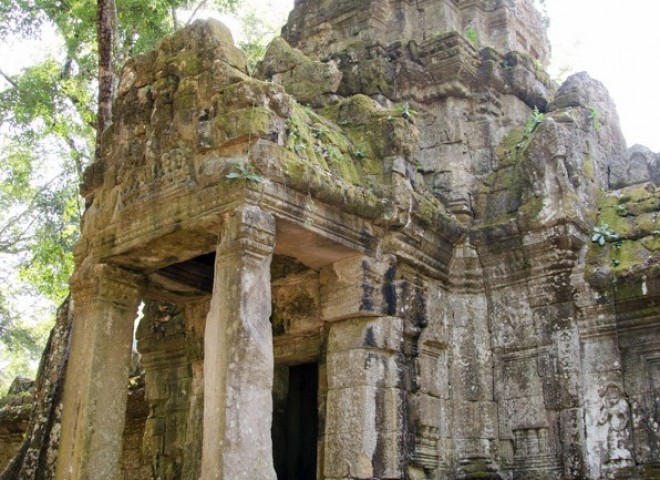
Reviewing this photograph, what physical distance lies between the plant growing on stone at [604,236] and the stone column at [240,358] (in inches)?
146

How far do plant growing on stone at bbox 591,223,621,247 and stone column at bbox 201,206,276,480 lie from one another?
12.1ft

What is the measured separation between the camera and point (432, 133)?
9266mm

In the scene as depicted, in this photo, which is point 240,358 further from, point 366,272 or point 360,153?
point 360,153

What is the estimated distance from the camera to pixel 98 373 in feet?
23.5

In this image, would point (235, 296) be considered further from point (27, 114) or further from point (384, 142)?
point (27, 114)

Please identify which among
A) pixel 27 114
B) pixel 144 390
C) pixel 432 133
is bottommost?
pixel 144 390

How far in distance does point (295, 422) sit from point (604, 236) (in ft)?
13.5

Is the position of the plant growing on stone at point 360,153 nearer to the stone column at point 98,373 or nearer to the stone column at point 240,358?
the stone column at point 240,358

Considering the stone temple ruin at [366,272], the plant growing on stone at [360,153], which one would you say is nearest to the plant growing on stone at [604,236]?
the stone temple ruin at [366,272]

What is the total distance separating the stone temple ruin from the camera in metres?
6.46

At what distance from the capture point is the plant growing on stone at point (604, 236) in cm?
805

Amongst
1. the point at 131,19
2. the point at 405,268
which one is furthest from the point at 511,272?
the point at 131,19

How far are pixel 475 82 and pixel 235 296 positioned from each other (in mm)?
4861

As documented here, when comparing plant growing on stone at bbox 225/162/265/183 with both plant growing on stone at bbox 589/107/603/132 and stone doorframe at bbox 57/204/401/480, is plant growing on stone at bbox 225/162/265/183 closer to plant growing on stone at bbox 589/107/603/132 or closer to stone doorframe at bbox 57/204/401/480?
stone doorframe at bbox 57/204/401/480
